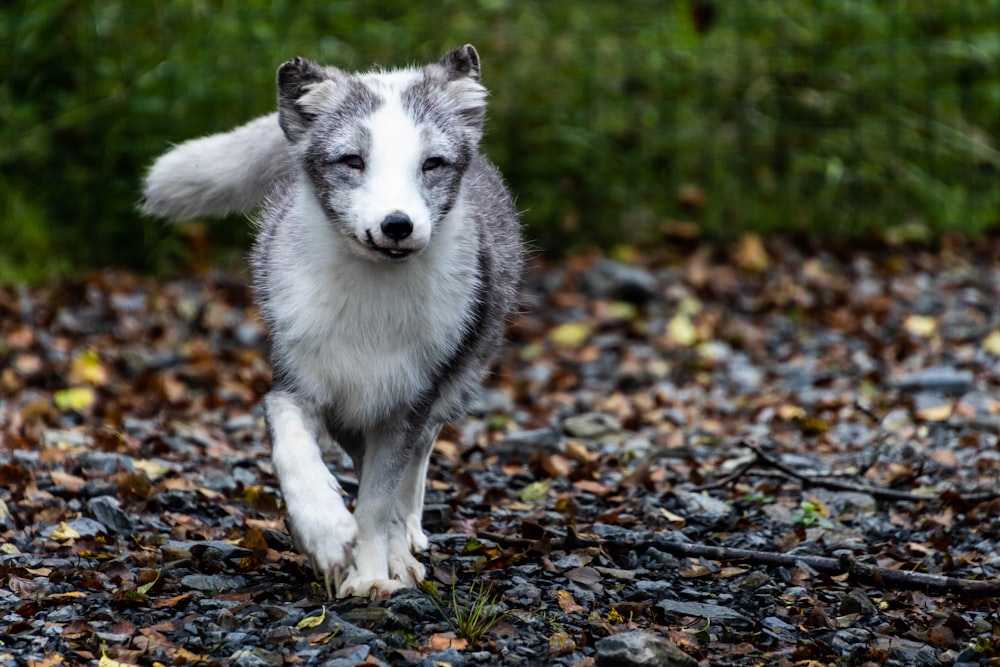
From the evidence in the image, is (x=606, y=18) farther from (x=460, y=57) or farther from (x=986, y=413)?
(x=460, y=57)

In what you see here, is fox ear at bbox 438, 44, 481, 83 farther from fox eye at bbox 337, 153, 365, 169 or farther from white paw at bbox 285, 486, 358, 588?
white paw at bbox 285, 486, 358, 588

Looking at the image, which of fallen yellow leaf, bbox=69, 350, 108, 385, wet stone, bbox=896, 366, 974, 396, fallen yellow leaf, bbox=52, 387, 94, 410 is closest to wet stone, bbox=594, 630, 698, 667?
wet stone, bbox=896, 366, 974, 396

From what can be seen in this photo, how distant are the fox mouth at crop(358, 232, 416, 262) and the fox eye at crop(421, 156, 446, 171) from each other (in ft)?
0.93

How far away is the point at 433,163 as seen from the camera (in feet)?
12.6

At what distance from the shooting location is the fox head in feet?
12.0

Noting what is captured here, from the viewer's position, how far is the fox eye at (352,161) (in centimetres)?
378

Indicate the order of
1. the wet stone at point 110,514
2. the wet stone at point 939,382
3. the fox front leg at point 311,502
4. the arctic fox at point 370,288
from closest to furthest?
the fox front leg at point 311,502
the arctic fox at point 370,288
the wet stone at point 110,514
the wet stone at point 939,382

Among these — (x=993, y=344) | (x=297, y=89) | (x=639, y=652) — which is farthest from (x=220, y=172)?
(x=993, y=344)

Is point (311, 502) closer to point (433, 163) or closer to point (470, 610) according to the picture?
point (470, 610)

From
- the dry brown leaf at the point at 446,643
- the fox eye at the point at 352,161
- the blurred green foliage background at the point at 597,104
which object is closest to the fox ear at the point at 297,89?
the fox eye at the point at 352,161

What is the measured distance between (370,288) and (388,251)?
287 millimetres

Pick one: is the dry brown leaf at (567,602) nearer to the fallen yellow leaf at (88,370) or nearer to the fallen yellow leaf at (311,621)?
the fallen yellow leaf at (311,621)

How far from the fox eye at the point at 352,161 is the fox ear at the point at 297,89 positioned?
0.27 metres

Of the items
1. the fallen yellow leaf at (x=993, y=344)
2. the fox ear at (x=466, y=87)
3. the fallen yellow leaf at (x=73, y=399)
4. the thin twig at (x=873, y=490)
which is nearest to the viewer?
the fox ear at (x=466, y=87)
